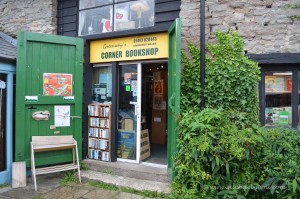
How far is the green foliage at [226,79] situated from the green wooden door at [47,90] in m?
2.30

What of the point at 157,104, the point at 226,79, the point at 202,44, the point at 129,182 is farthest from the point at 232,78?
the point at 157,104

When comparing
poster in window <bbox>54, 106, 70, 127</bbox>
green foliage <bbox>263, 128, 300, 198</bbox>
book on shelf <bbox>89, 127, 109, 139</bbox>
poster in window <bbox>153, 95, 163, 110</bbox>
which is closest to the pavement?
book on shelf <bbox>89, 127, 109, 139</bbox>

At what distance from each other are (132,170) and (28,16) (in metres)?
4.65

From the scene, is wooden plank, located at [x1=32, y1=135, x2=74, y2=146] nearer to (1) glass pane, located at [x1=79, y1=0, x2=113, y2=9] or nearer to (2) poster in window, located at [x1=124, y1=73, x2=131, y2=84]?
(2) poster in window, located at [x1=124, y1=73, x2=131, y2=84]

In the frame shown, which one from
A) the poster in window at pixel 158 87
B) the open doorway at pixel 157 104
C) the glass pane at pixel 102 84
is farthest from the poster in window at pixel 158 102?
the glass pane at pixel 102 84

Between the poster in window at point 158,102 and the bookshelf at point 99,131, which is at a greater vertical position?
the poster in window at point 158,102

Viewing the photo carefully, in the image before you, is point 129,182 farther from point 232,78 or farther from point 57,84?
point 232,78

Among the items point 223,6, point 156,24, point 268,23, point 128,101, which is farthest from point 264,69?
point 128,101

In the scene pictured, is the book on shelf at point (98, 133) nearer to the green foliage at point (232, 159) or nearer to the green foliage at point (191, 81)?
Result: the green foliage at point (191, 81)

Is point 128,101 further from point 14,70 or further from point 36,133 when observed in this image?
point 14,70

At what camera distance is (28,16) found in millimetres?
6109

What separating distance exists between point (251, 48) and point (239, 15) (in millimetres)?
650

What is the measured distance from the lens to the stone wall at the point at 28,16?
5844 millimetres

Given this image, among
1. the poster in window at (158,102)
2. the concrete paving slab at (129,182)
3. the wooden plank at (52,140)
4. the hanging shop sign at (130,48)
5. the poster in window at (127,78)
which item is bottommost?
the concrete paving slab at (129,182)
